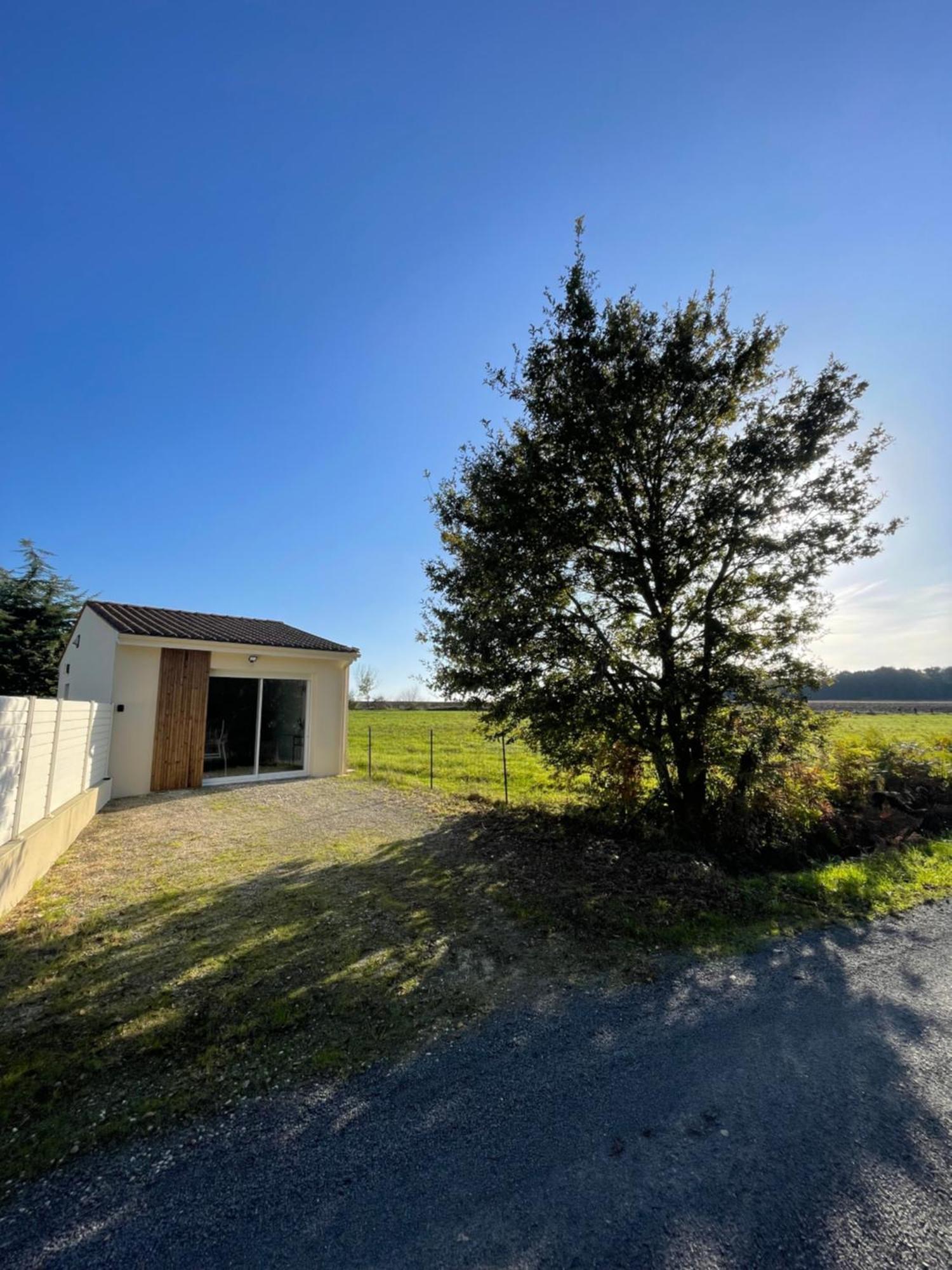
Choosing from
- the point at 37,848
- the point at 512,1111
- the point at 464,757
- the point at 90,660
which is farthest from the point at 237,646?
the point at 512,1111

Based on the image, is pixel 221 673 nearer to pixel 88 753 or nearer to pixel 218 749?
pixel 218 749

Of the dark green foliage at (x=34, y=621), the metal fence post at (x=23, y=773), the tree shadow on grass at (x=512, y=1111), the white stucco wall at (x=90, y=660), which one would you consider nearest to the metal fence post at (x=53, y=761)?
the metal fence post at (x=23, y=773)

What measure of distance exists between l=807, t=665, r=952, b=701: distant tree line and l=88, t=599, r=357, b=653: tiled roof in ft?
203

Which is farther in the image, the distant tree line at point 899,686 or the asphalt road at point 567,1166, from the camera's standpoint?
the distant tree line at point 899,686

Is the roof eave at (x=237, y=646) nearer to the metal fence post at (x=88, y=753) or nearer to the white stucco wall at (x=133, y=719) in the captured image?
the white stucco wall at (x=133, y=719)

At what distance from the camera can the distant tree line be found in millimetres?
59844

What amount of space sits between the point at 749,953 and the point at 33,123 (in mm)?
11657

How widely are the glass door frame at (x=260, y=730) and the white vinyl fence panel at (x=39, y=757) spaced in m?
3.21

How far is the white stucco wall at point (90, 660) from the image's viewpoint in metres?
10.6

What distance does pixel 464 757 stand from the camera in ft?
55.1

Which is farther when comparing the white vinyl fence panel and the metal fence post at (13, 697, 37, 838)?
the metal fence post at (13, 697, 37, 838)

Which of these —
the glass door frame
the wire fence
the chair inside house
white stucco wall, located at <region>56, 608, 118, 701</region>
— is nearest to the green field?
the wire fence

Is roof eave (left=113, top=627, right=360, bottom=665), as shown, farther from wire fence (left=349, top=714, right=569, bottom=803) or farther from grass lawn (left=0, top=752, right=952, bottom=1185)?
grass lawn (left=0, top=752, right=952, bottom=1185)

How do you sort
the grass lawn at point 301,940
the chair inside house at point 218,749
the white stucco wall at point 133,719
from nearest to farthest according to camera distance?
1. the grass lawn at point 301,940
2. the white stucco wall at point 133,719
3. the chair inside house at point 218,749
